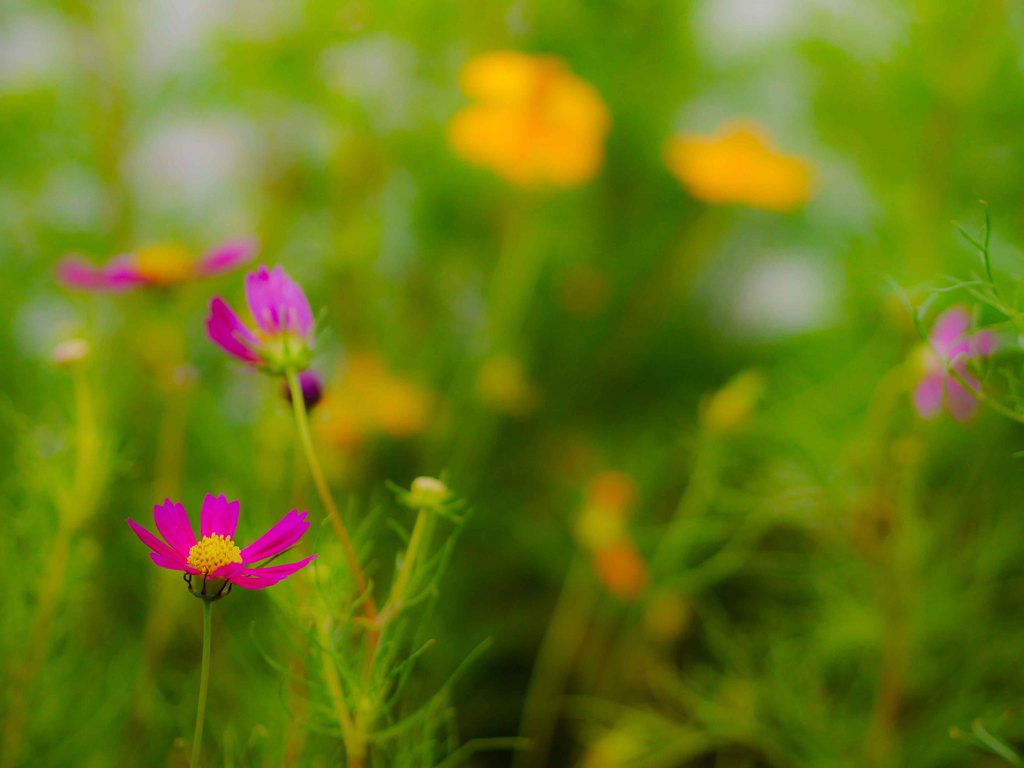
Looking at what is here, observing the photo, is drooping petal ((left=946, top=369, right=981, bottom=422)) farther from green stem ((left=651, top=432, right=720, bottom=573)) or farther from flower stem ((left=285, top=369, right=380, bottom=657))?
flower stem ((left=285, top=369, right=380, bottom=657))

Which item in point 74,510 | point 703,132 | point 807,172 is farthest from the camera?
point 703,132

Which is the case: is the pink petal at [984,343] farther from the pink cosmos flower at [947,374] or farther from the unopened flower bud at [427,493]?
the unopened flower bud at [427,493]

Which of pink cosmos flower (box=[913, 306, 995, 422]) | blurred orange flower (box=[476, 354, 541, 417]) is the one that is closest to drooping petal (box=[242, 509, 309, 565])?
pink cosmos flower (box=[913, 306, 995, 422])

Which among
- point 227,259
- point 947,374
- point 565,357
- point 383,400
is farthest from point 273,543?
point 565,357

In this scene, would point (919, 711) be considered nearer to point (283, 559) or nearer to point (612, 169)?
point (283, 559)

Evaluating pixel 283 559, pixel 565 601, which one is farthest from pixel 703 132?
pixel 283 559

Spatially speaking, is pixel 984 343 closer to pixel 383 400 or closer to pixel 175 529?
pixel 175 529
